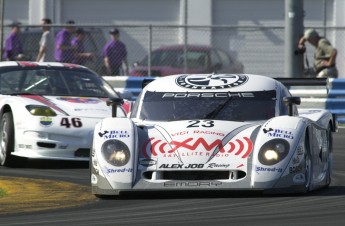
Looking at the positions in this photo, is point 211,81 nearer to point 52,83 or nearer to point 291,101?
point 291,101

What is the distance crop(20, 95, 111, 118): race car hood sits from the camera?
15602mm

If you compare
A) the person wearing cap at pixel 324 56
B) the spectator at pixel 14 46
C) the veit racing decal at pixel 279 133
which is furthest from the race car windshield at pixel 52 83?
the spectator at pixel 14 46

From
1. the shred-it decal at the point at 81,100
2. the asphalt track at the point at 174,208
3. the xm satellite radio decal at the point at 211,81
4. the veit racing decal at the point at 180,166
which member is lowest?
the asphalt track at the point at 174,208

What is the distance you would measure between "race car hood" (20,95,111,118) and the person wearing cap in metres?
7.49

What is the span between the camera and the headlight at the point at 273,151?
11.4 m

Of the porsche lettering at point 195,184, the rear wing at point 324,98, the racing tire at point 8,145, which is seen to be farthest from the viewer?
the rear wing at point 324,98

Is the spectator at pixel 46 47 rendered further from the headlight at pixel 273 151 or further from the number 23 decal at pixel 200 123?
the headlight at pixel 273 151

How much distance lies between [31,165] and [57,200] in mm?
4277

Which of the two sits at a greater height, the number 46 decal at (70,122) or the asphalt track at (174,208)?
the number 46 decal at (70,122)

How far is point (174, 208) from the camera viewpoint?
1078 cm

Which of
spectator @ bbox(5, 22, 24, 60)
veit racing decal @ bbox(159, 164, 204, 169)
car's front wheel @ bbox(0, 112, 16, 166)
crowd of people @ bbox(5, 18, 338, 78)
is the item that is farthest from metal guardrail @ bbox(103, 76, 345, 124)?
veit racing decal @ bbox(159, 164, 204, 169)

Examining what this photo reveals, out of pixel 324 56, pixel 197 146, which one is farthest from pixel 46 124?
pixel 324 56

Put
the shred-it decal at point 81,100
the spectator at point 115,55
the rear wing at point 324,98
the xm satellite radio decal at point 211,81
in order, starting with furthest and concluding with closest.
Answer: the spectator at point 115,55, the rear wing at point 324,98, the shred-it decal at point 81,100, the xm satellite radio decal at point 211,81

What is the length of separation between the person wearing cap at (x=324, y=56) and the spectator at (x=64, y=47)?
4.46 metres
